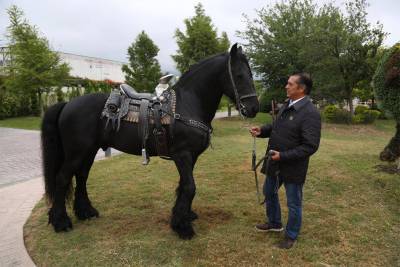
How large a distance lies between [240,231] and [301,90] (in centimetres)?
182

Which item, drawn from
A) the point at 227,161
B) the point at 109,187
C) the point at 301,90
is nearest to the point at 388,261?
the point at 301,90

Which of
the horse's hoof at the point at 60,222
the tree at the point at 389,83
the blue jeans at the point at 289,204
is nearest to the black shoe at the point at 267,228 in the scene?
the blue jeans at the point at 289,204

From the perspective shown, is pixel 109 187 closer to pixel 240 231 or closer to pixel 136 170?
pixel 136 170

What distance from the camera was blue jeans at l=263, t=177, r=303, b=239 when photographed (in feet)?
10.9

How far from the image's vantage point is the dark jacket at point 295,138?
10.1 feet

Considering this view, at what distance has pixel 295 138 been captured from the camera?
127 inches

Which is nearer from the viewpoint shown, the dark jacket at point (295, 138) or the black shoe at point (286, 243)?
the dark jacket at point (295, 138)

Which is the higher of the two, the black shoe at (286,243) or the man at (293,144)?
the man at (293,144)

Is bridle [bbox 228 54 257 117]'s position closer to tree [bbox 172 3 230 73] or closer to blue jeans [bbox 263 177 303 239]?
blue jeans [bbox 263 177 303 239]

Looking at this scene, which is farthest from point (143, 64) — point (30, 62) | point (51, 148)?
point (51, 148)

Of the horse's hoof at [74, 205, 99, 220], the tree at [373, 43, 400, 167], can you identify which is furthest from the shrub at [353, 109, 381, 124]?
the horse's hoof at [74, 205, 99, 220]

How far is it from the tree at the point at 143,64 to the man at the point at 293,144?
12.5 metres

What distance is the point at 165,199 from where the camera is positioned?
16.7 ft

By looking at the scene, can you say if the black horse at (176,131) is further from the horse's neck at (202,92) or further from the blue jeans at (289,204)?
the blue jeans at (289,204)
